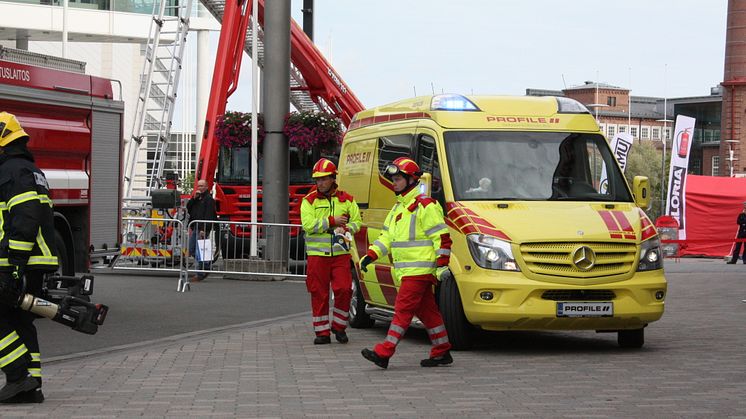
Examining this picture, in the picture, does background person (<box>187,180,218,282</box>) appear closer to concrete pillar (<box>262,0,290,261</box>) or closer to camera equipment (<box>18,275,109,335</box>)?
concrete pillar (<box>262,0,290,261</box>)

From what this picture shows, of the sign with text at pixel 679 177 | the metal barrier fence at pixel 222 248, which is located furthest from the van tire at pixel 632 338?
the sign with text at pixel 679 177

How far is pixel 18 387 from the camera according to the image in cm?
929

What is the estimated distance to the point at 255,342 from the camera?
14.0 metres

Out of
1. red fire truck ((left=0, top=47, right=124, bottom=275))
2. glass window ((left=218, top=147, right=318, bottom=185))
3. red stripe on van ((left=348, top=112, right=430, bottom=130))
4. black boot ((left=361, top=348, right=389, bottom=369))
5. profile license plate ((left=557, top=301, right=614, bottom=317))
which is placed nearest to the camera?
black boot ((left=361, top=348, right=389, bottom=369))

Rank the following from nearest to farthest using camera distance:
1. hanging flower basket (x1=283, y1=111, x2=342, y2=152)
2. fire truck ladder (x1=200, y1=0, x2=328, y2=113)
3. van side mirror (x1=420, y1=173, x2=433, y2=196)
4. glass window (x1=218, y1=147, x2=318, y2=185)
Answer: van side mirror (x1=420, y1=173, x2=433, y2=196) < hanging flower basket (x1=283, y1=111, x2=342, y2=152) < glass window (x1=218, y1=147, x2=318, y2=185) < fire truck ladder (x1=200, y1=0, x2=328, y2=113)

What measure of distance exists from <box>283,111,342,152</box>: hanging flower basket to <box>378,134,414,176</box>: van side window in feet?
35.4

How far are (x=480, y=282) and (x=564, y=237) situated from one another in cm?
87

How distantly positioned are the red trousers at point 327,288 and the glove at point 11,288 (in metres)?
4.85

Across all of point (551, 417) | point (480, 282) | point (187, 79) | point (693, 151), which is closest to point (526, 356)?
point (480, 282)

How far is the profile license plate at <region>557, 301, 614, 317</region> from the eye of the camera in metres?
12.5

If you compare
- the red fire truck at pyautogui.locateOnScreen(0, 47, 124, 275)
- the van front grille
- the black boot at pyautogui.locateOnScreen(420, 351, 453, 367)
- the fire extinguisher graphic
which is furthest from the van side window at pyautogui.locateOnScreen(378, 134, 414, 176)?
the fire extinguisher graphic

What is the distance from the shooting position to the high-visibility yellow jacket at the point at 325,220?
45.4 ft

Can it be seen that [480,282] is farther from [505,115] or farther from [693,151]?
[693,151]

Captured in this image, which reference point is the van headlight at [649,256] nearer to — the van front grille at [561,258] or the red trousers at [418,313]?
the van front grille at [561,258]
